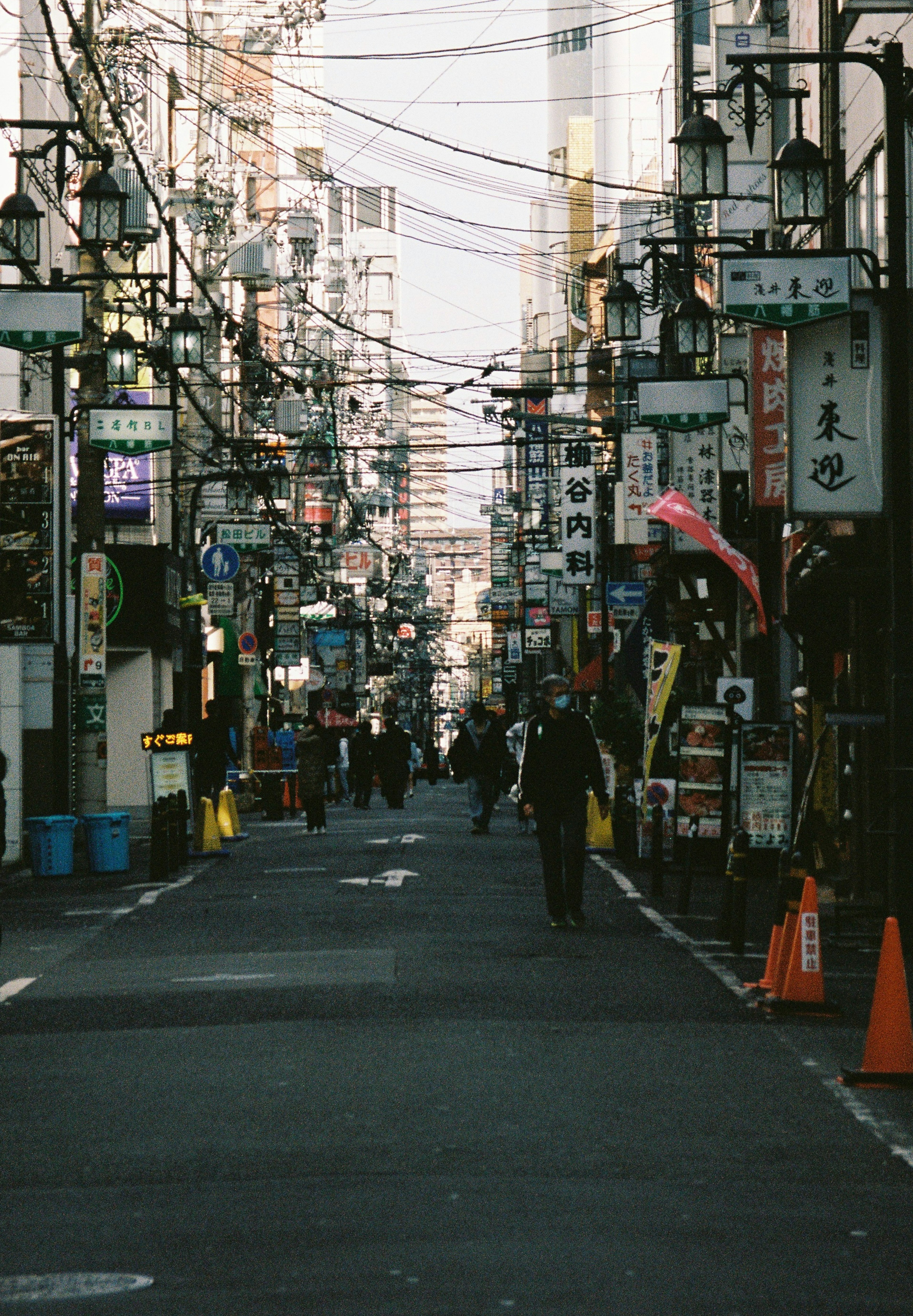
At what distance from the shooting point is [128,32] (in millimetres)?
34719

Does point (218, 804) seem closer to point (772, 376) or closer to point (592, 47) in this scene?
point (772, 376)

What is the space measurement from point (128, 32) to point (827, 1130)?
1175 inches

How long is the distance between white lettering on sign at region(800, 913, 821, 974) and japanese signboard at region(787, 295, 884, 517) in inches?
279

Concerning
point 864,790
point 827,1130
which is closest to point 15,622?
point 864,790

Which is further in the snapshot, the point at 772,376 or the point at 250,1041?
the point at 772,376

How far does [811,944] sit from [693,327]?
1567 cm

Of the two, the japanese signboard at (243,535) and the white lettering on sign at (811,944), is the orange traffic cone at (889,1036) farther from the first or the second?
the japanese signboard at (243,535)

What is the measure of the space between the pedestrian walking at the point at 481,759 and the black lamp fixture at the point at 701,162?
13.0 metres

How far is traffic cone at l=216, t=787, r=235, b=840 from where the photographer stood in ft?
110

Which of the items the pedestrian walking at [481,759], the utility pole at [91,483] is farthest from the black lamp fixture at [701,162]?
the pedestrian walking at [481,759]

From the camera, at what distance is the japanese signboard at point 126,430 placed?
27406 mm

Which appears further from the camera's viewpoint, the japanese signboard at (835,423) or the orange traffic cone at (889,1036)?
the japanese signboard at (835,423)

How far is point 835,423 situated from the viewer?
18828 mm

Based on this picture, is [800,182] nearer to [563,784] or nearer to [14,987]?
[563,784]
